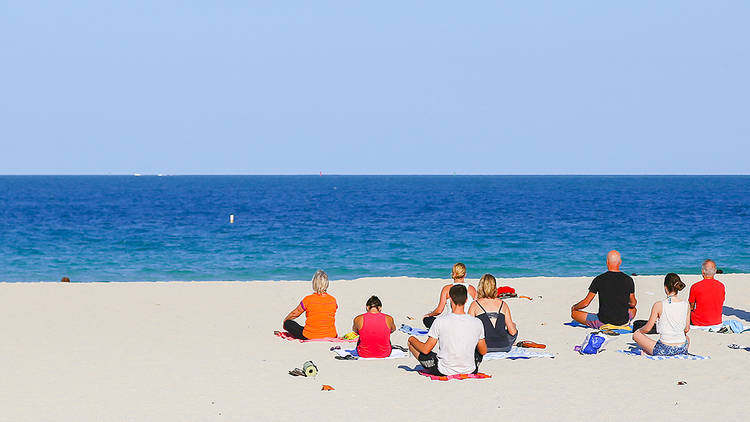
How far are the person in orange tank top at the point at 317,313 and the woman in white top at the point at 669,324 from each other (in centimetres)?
513

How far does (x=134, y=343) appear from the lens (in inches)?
575

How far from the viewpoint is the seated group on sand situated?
1132 cm

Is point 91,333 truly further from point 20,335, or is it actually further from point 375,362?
point 375,362

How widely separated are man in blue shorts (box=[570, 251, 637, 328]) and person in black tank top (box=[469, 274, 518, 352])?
263cm

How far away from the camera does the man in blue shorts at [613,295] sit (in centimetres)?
1509

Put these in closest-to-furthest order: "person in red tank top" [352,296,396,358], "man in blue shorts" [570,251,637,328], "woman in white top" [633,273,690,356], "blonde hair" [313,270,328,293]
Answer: "woman in white top" [633,273,690,356], "person in red tank top" [352,296,396,358], "blonde hair" [313,270,328,293], "man in blue shorts" [570,251,637,328]

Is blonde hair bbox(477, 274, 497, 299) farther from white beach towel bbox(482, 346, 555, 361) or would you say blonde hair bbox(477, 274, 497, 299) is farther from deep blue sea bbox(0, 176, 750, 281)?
deep blue sea bbox(0, 176, 750, 281)

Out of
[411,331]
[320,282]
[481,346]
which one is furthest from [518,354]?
[320,282]

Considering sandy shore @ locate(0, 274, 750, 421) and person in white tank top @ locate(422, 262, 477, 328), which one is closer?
sandy shore @ locate(0, 274, 750, 421)

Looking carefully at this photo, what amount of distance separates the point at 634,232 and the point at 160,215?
127ft

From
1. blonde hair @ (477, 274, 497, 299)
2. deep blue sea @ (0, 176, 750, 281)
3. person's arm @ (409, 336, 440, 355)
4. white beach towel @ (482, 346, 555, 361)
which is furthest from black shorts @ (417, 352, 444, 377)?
deep blue sea @ (0, 176, 750, 281)

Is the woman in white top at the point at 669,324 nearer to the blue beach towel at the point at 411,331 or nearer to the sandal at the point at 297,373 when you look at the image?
the blue beach towel at the point at 411,331

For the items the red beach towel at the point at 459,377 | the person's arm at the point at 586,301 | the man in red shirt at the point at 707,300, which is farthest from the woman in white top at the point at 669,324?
the red beach towel at the point at 459,377

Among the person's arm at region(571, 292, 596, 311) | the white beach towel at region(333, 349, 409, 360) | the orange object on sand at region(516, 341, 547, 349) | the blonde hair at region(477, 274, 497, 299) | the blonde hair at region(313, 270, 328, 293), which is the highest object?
the blonde hair at region(477, 274, 497, 299)
